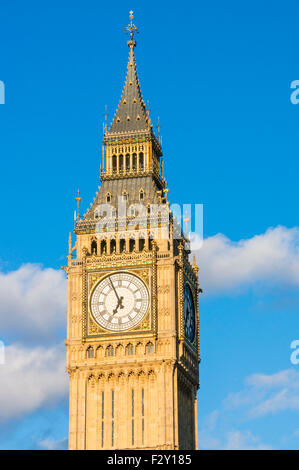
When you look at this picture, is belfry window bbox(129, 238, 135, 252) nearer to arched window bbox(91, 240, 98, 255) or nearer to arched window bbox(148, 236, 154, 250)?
arched window bbox(148, 236, 154, 250)

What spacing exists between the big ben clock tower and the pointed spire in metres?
5.00

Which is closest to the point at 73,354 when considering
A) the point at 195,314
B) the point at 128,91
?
the point at 195,314

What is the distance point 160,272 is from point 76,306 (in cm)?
661

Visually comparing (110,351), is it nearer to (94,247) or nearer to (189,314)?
(189,314)

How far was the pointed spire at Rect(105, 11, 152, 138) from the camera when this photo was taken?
10550 cm

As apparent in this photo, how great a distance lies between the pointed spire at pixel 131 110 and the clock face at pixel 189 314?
13585 millimetres

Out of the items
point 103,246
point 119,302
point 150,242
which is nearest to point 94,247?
point 103,246

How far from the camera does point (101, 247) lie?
10044 centimetres

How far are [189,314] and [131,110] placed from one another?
17.6 m

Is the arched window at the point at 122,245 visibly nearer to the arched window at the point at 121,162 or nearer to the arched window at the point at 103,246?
the arched window at the point at 103,246

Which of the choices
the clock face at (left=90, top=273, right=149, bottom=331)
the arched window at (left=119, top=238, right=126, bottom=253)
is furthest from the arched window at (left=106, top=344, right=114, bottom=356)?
the arched window at (left=119, top=238, right=126, bottom=253)

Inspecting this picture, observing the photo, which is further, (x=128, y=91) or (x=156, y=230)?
(x=128, y=91)
